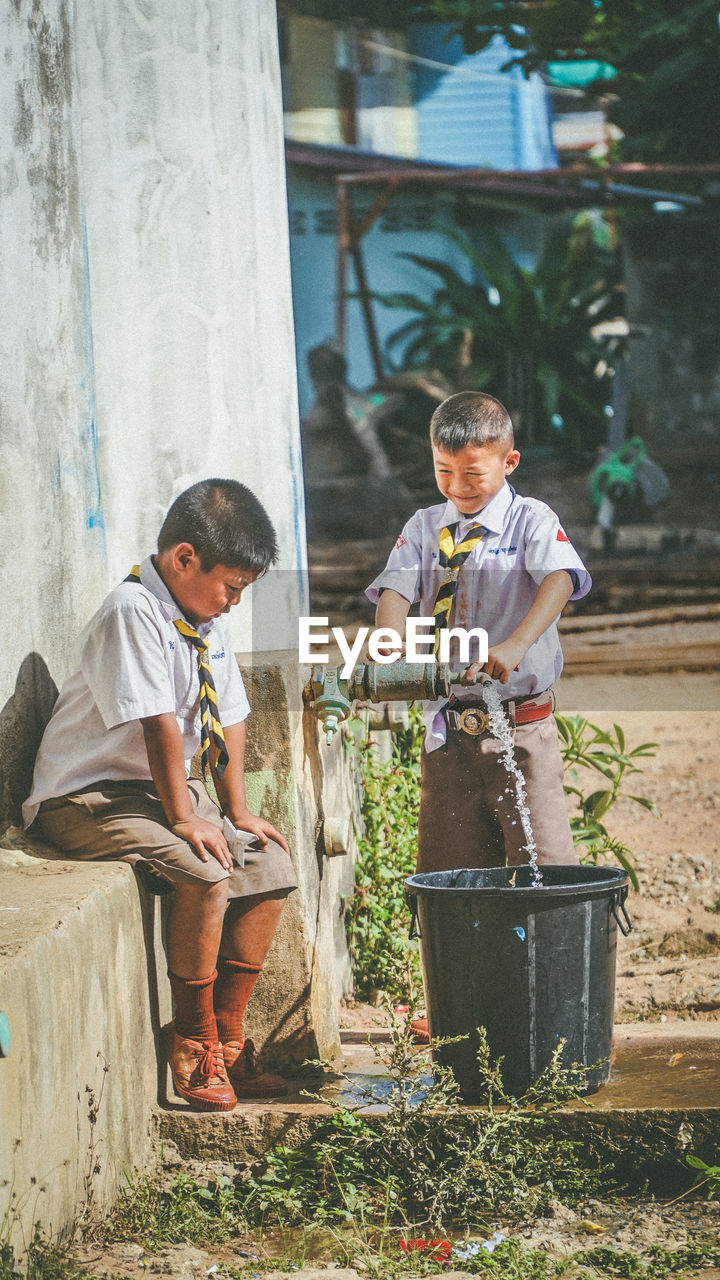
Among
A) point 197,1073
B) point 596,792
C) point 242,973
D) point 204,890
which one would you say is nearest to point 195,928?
point 204,890

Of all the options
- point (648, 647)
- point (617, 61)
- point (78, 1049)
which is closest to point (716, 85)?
point (617, 61)

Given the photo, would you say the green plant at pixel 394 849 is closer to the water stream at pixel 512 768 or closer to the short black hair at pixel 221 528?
the water stream at pixel 512 768

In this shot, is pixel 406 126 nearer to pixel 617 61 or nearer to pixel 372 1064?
pixel 617 61

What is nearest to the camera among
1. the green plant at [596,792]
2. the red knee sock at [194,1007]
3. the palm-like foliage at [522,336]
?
the red knee sock at [194,1007]

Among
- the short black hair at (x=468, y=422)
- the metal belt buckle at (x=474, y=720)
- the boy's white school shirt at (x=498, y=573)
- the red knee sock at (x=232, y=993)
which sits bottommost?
the red knee sock at (x=232, y=993)

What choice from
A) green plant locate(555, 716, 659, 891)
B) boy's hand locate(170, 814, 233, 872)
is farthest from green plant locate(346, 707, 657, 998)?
boy's hand locate(170, 814, 233, 872)

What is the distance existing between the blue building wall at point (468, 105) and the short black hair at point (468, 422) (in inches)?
551

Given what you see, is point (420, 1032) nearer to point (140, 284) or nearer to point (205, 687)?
point (205, 687)

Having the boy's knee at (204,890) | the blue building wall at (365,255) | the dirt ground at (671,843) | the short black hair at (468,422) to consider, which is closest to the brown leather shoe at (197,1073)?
the boy's knee at (204,890)

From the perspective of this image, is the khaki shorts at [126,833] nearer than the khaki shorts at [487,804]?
Yes

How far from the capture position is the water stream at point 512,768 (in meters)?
3.16

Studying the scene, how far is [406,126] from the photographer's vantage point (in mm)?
16141

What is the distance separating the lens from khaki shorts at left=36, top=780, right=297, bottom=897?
9.16 ft

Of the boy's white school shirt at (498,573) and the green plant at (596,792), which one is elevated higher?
the boy's white school shirt at (498,573)
